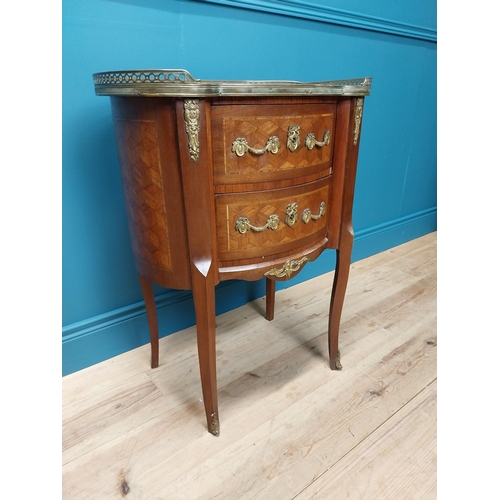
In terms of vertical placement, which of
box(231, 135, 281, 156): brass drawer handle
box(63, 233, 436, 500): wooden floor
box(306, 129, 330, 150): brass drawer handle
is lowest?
box(63, 233, 436, 500): wooden floor

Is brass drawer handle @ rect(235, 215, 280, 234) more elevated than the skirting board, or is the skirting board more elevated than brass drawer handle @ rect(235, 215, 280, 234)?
brass drawer handle @ rect(235, 215, 280, 234)

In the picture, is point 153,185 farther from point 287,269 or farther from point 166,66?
point 166,66

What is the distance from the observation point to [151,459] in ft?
3.44

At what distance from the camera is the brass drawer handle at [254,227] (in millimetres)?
931

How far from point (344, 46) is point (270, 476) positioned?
1681 mm

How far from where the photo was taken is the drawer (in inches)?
36.2

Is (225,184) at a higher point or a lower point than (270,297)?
higher

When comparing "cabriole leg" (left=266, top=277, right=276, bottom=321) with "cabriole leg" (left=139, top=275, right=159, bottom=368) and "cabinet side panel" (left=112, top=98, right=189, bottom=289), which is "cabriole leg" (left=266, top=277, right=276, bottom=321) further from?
"cabinet side panel" (left=112, top=98, right=189, bottom=289)

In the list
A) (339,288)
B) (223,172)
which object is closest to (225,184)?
(223,172)

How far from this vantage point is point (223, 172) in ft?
2.87

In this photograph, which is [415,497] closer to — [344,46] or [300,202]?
[300,202]

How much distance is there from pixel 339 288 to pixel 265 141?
1.96 ft

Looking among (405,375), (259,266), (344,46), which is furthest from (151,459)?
(344,46)

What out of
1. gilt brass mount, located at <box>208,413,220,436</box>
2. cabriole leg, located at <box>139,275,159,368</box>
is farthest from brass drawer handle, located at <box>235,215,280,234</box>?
gilt brass mount, located at <box>208,413,220,436</box>
